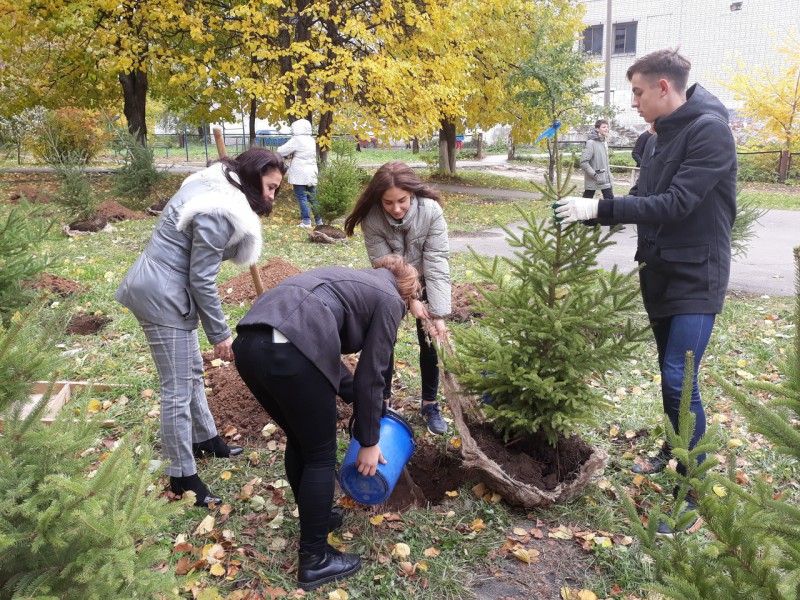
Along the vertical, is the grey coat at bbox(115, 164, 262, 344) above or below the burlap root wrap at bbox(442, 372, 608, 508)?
above

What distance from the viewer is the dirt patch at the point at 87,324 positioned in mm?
5484

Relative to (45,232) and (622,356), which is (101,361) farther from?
(622,356)

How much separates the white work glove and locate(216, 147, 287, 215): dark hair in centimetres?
135

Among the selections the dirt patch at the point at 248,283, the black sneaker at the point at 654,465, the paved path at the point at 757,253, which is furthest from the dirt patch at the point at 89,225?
the black sneaker at the point at 654,465

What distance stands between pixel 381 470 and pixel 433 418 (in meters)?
1.20

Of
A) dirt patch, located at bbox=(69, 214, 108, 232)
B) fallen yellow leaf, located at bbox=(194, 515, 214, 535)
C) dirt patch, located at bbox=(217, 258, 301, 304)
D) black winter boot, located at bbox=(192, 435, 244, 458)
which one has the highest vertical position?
dirt patch, located at bbox=(69, 214, 108, 232)

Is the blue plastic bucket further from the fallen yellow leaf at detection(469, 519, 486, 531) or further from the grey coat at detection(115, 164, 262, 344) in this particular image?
the grey coat at detection(115, 164, 262, 344)

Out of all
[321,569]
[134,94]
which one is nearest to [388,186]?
[321,569]

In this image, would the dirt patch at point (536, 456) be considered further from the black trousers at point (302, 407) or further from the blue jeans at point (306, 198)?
the blue jeans at point (306, 198)

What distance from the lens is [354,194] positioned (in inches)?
407

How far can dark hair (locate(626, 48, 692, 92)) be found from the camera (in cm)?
278

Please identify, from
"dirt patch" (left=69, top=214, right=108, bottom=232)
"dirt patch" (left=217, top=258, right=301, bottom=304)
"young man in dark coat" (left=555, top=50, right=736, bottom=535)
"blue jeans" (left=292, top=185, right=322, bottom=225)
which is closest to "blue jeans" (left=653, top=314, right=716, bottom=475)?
"young man in dark coat" (left=555, top=50, right=736, bottom=535)

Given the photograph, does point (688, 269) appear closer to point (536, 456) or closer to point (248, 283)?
point (536, 456)

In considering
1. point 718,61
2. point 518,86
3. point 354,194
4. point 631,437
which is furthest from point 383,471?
point 718,61
